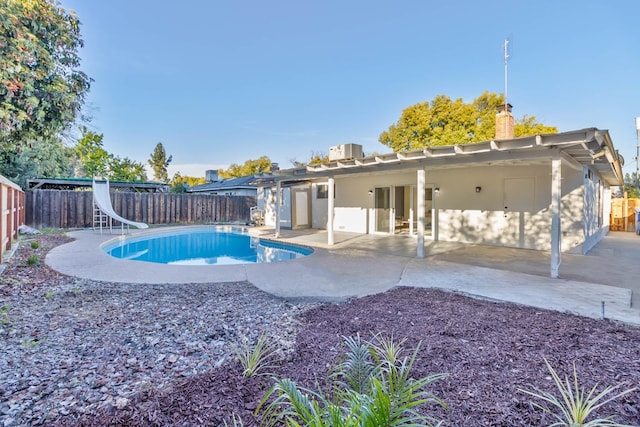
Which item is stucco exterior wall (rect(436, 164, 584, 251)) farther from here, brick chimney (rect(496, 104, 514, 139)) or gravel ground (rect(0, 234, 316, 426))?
gravel ground (rect(0, 234, 316, 426))

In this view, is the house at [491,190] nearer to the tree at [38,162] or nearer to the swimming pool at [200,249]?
the swimming pool at [200,249]

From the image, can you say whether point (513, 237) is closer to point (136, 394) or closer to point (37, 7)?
point (136, 394)

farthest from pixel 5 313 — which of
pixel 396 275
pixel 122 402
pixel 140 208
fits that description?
pixel 140 208

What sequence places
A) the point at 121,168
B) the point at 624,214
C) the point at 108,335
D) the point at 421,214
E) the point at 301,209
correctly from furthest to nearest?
the point at 121,168
the point at 301,209
the point at 624,214
the point at 421,214
the point at 108,335

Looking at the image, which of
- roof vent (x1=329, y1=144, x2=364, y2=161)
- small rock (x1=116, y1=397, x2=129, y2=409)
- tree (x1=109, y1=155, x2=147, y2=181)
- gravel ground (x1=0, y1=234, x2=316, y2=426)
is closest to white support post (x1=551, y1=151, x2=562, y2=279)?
gravel ground (x1=0, y1=234, x2=316, y2=426)

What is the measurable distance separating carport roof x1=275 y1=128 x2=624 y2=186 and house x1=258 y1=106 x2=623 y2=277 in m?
0.02

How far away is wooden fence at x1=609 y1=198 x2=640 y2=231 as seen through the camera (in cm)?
1492

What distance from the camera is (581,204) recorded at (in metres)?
8.11

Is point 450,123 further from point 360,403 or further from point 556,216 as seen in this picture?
point 360,403

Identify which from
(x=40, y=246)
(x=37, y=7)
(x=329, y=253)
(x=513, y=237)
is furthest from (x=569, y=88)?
(x=40, y=246)

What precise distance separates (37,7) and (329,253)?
7.01m

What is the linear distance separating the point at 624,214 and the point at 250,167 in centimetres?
3638

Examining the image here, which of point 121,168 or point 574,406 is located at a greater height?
point 121,168

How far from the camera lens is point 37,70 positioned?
423 centimetres
